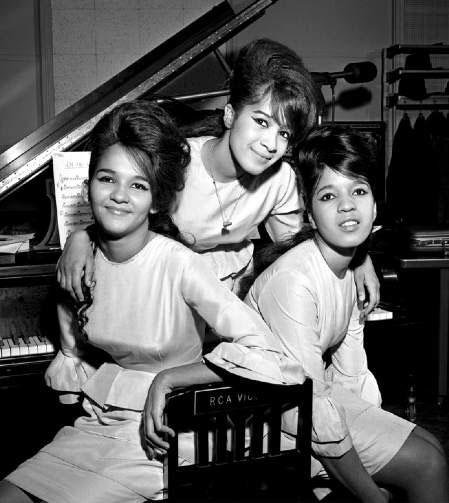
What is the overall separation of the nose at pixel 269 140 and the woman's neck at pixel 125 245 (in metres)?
0.45

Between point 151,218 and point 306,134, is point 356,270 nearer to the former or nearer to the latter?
point 306,134

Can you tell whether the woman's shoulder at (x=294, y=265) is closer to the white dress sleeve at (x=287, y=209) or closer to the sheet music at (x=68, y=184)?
the white dress sleeve at (x=287, y=209)

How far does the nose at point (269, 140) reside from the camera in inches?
82.8

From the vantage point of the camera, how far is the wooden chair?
5.25ft

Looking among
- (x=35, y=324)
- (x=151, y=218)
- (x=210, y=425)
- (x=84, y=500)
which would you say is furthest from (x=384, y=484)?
(x=35, y=324)

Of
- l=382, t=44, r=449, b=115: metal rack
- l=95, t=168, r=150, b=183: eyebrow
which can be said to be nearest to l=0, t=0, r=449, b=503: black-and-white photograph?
l=95, t=168, r=150, b=183: eyebrow

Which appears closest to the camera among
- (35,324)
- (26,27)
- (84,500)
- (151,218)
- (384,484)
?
(84,500)

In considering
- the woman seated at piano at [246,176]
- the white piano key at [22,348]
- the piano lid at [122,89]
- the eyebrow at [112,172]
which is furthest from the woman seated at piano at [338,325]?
the white piano key at [22,348]

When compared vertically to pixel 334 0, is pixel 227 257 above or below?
below

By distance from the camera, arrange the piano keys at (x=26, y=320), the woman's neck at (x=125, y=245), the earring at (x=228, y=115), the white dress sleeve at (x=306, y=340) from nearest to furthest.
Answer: the white dress sleeve at (x=306, y=340)
the woman's neck at (x=125, y=245)
the earring at (x=228, y=115)
the piano keys at (x=26, y=320)

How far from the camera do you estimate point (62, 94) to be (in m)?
5.19

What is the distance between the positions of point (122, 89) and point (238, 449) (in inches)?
58.6

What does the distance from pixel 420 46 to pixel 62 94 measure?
2656 mm

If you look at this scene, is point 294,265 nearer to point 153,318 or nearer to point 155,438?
point 153,318
